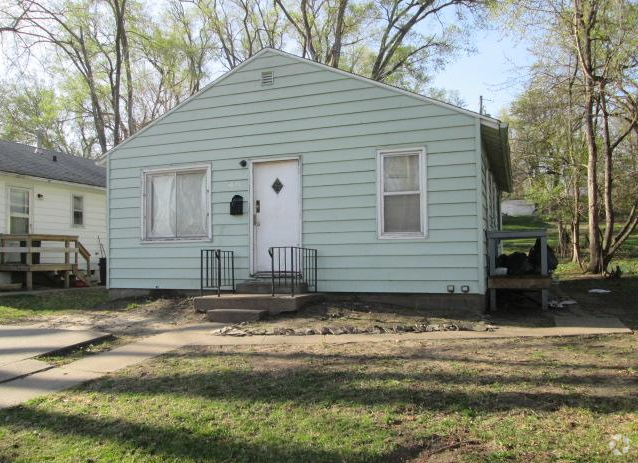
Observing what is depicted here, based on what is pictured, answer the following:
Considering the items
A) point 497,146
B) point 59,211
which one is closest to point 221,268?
point 497,146

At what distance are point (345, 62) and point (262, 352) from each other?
23.5 m

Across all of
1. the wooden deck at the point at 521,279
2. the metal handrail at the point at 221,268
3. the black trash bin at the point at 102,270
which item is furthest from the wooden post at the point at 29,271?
the wooden deck at the point at 521,279

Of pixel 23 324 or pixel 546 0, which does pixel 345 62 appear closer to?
pixel 546 0

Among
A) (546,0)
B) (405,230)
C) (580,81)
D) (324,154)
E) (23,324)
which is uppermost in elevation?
(546,0)

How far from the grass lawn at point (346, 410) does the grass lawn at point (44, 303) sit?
16.2 ft

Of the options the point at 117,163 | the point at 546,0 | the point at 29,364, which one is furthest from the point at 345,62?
the point at 29,364

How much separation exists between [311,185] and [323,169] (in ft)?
1.05

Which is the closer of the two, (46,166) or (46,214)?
(46,214)

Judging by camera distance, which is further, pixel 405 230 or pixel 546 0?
pixel 546 0

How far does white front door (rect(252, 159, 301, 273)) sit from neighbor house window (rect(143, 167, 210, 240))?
95cm

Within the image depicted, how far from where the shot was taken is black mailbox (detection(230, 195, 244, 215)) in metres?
8.30

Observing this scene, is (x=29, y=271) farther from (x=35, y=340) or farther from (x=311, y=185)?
(x=311, y=185)

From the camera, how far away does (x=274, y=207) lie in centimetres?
825

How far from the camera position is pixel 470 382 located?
379 cm
